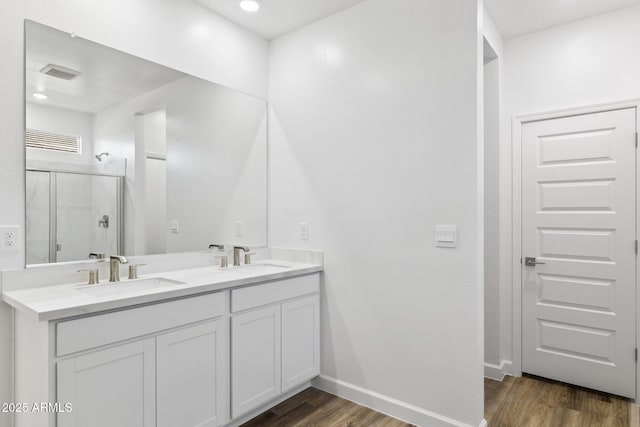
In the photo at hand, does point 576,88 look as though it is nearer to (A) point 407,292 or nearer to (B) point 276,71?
(A) point 407,292

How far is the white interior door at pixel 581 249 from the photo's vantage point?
2539mm

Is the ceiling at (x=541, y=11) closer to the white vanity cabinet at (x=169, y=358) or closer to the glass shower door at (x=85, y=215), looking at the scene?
the white vanity cabinet at (x=169, y=358)

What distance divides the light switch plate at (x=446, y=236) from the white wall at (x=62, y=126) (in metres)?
1.97

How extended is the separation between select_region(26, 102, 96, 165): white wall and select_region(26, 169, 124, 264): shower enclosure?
8cm

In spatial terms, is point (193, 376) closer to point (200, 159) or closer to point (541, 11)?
point (200, 159)

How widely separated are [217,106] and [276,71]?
61cm

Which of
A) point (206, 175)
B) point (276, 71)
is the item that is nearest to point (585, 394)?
point (206, 175)

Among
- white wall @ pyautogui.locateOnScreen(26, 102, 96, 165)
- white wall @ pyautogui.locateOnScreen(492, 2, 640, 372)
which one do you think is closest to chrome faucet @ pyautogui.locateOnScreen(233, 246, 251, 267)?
white wall @ pyautogui.locateOnScreen(26, 102, 96, 165)

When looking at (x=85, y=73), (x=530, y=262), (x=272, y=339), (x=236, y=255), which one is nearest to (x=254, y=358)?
(x=272, y=339)

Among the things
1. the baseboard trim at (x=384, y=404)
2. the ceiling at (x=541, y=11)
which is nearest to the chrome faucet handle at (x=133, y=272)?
the baseboard trim at (x=384, y=404)

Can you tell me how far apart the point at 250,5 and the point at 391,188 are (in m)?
1.54

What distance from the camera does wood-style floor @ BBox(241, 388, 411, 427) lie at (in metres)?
2.24

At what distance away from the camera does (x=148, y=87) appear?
2248mm

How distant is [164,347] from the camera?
1726 millimetres
